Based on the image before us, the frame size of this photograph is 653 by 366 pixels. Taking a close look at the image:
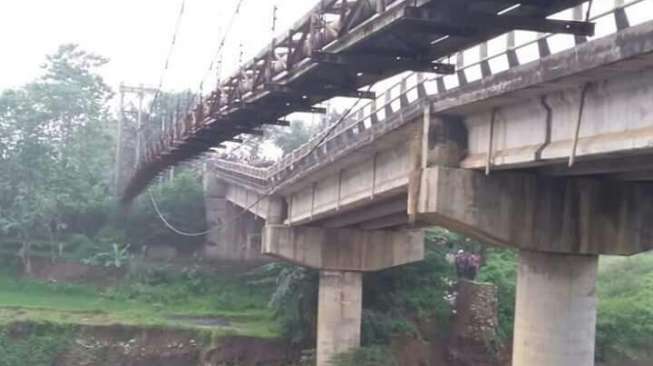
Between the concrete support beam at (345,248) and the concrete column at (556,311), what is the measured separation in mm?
12885

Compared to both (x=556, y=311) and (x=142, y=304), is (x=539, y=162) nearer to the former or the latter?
(x=556, y=311)

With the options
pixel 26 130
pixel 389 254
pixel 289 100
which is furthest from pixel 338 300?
pixel 26 130

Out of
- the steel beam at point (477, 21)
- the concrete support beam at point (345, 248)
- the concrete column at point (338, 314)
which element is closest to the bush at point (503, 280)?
the concrete support beam at point (345, 248)

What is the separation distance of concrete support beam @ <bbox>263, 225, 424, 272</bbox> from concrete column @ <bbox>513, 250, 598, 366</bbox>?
12.9 m

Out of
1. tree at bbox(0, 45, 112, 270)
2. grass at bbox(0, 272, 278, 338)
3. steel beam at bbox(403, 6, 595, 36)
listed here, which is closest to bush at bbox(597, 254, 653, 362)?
grass at bbox(0, 272, 278, 338)

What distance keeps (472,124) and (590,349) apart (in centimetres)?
411

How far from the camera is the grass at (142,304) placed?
34.4 meters

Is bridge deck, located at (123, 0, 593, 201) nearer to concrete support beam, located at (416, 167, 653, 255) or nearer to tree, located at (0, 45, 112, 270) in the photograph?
concrete support beam, located at (416, 167, 653, 255)

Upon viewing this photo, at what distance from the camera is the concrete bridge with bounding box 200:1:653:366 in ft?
33.0

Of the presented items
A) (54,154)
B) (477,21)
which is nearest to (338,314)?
(477,21)

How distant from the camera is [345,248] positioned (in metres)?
27.6

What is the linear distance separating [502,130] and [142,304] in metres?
30.6

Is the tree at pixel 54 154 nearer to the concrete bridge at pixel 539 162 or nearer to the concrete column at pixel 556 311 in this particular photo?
the concrete bridge at pixel 539 162

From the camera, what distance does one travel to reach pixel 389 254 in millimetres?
27328
